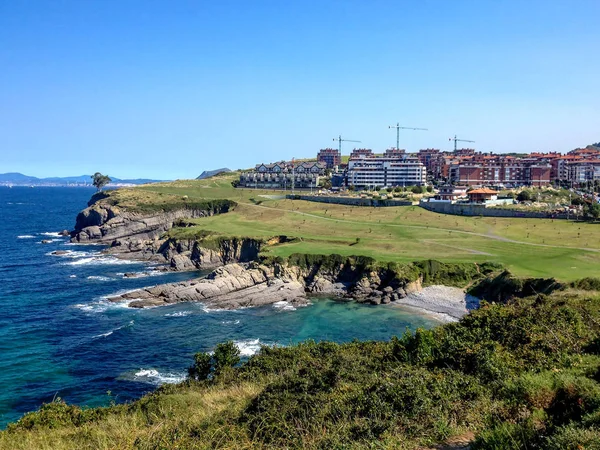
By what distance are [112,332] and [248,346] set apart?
13.1 metres

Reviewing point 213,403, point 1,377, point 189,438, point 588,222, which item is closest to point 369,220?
point 588,222

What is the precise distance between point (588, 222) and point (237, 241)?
54492 mm

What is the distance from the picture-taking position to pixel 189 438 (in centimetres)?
1165

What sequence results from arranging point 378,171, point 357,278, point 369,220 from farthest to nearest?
point 378,171 < point 369,220 < point 357,278

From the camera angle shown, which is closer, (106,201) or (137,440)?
(137,440)

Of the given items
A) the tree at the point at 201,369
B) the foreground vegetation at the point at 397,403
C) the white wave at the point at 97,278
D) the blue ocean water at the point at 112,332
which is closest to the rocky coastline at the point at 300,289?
the blue ocean water at the point at 112,332

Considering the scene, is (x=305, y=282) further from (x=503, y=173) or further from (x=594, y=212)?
(x=503, y=173)

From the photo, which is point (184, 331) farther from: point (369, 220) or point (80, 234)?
point (80, 234)

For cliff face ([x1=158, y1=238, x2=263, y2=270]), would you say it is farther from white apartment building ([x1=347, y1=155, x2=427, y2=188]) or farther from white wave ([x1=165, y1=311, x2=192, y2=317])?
white apartment building ([x1=347, y1=155, x2=427, y2=188])

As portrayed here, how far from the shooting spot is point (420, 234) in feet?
235

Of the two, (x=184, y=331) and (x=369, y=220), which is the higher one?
(x=369, y=220)

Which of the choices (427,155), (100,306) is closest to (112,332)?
(100,306)

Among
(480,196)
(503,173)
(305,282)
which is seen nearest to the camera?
(305,282)

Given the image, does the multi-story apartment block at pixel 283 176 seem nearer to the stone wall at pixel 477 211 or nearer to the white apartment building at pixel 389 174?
the white apartment building at pixel 389 174
